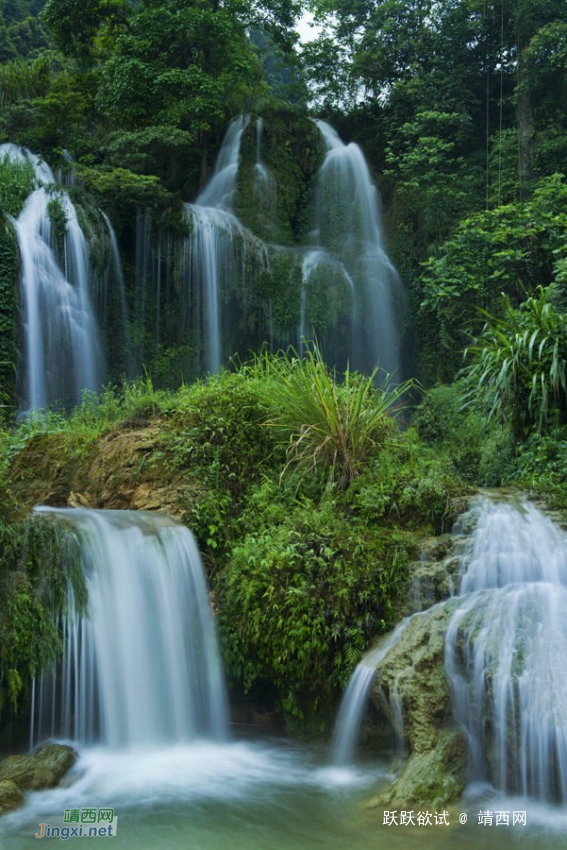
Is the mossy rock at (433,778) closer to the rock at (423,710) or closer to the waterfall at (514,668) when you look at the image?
the rock at (423,710)

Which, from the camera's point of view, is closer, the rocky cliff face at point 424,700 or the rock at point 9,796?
the rock at point 9,796

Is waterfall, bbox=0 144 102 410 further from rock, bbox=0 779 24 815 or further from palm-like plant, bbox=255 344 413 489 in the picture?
rock, bbox=0 779 24 815

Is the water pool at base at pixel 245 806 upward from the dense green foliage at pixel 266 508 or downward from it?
downward

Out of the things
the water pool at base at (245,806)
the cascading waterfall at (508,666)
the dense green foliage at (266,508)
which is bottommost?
the water pool at base at (245,806)

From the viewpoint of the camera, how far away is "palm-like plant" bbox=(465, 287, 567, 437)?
7383 mm

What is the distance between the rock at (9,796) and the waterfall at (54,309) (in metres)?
7.88

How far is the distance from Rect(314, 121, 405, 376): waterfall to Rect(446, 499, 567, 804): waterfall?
8.88 meters

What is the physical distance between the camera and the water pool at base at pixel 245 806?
391 cm

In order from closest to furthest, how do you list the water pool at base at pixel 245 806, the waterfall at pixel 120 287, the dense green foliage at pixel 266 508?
the water pool at base at pixel 245 806
the dense green foliage at pixel 266 508
the waterfall at pixel 120 287

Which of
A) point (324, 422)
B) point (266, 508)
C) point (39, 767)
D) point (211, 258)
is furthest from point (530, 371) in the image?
point (211, 258)

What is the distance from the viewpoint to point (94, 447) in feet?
25.0

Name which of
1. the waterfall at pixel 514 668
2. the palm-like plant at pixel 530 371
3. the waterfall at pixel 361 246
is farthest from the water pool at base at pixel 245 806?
the waterfall at pixel 361 246

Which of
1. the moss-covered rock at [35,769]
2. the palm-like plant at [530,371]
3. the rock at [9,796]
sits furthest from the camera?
the palm-like plant at [530,371]

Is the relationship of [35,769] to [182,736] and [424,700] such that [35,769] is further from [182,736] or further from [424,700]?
[424,700]
